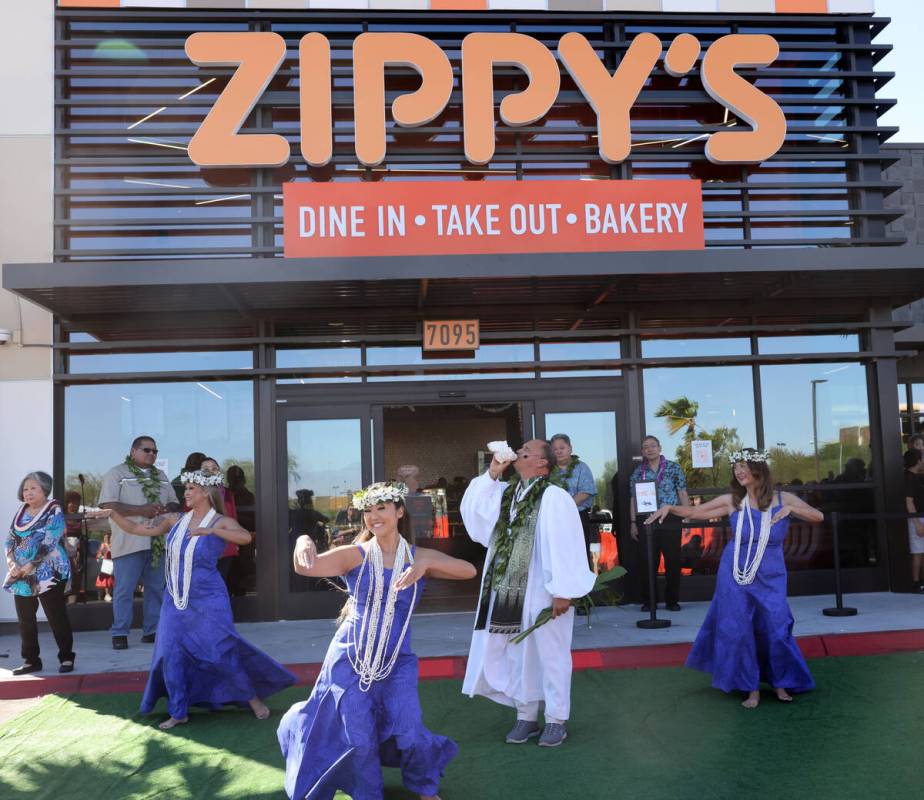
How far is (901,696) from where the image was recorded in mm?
6543

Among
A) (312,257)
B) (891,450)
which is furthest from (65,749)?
(891,450)

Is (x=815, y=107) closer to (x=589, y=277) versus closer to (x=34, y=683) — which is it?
(x=589, y=277)

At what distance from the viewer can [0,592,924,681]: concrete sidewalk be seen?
8.20 m

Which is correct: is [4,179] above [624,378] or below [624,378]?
above

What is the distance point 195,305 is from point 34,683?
168 inches

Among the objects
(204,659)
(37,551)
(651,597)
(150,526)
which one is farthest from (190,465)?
(651,597)

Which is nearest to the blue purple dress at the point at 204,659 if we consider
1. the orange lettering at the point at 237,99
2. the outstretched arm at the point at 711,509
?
the outstretched arm at the point at 711,509

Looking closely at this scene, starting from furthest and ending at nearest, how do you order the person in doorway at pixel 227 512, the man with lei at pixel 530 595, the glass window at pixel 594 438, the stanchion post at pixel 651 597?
the glass window at pixel 594 438 → the person in doorway at pixel 227 512 → the stanchion post at pixel 651 597 → the man with lei at pixel 530 595

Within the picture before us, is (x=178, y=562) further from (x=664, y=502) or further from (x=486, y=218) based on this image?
(x=664, y=502)

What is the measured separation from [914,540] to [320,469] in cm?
709

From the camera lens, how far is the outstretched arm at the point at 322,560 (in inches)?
177

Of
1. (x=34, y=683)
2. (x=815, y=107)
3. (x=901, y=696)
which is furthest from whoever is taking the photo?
(x=815, y=107)

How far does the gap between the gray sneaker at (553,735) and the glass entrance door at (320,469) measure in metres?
4.99

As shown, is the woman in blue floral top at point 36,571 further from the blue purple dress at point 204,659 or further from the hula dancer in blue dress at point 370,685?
the hula dancer in blue dress at point 370,685
